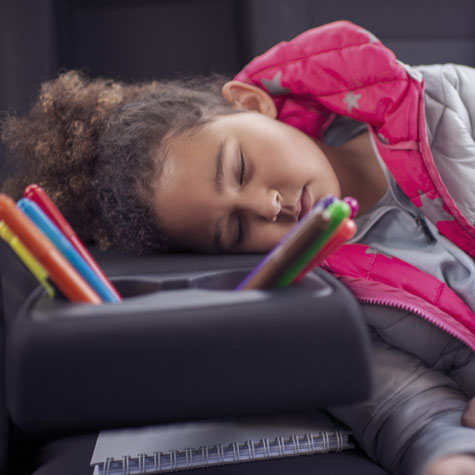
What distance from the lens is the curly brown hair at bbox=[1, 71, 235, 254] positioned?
700 mm

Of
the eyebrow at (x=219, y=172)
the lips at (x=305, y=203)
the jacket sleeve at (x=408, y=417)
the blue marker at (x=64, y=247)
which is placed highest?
the blue marker at (x=64, y=247)

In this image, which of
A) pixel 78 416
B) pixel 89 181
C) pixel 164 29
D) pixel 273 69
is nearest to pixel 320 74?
pixel 273 69

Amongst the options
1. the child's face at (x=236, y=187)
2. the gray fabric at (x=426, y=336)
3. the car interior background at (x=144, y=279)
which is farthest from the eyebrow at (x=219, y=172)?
the gray fabric at (x=426, y=336)

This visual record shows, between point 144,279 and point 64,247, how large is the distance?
0.08m

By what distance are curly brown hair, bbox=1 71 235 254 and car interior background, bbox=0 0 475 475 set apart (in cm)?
10

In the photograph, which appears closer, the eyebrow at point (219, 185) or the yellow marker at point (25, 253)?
the yellow marker at point (25, 253)

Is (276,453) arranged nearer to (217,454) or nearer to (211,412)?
(217,454)

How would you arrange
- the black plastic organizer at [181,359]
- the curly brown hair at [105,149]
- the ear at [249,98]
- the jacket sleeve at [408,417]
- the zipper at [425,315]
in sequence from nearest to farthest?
the black plastic organizer at [181,359] → the jacket sleeve at [408,417] → the zipper at [425,315] → the curly brown hair at [105,149] → the ear at [249,98]

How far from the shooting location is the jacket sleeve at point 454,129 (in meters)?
0.67

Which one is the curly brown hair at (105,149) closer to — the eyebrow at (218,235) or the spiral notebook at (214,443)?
the eyebrow at (218,235)

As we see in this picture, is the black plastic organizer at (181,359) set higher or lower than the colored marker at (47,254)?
lower

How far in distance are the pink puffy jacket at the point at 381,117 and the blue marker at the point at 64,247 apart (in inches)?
13.8

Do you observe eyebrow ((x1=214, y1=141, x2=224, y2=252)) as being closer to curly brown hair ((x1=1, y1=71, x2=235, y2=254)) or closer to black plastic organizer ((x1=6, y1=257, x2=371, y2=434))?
curly brown hair ((x1=1, y1=71, x2=235, y2=254))

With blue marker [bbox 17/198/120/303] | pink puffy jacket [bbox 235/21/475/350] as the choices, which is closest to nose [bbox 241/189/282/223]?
pink puffy jacket [bbox 235/21/475/350]
